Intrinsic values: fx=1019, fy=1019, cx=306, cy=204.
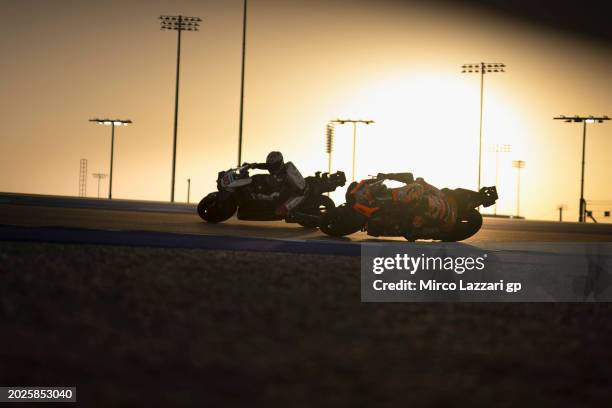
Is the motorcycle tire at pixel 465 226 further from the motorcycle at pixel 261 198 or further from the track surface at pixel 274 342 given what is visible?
the track surface at pixel 274 342

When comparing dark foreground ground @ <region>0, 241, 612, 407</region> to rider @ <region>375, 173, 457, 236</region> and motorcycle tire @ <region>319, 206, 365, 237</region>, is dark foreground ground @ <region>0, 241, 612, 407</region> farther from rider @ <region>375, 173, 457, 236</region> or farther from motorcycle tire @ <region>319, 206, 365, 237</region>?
motorcycle tire @ <region>319, 206, 365, 237</region>

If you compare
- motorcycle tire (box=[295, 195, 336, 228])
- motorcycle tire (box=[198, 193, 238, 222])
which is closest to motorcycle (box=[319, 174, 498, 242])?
motorcycle tire (box=[295, 195, 336, 228])

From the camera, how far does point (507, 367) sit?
6.38m

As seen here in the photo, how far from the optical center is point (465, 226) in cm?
1888

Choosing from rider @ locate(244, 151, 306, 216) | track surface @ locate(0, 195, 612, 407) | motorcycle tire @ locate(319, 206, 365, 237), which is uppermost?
rider @ locate(244, 151, 306, 216)

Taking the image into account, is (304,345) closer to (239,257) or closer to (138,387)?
(138,387)

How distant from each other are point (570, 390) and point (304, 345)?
1.84 meters

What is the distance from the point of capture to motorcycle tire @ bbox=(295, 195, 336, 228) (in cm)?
2116

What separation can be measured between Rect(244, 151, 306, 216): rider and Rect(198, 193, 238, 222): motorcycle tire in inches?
44.2

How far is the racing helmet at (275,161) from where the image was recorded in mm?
21734

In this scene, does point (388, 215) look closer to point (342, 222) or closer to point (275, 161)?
point (342, 222)

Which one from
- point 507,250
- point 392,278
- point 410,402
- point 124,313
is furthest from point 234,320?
point 507,250

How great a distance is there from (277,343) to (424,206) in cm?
1148

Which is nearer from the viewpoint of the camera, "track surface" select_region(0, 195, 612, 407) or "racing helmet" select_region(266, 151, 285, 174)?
"track surface" select_region(0, 195, 612, 407)
